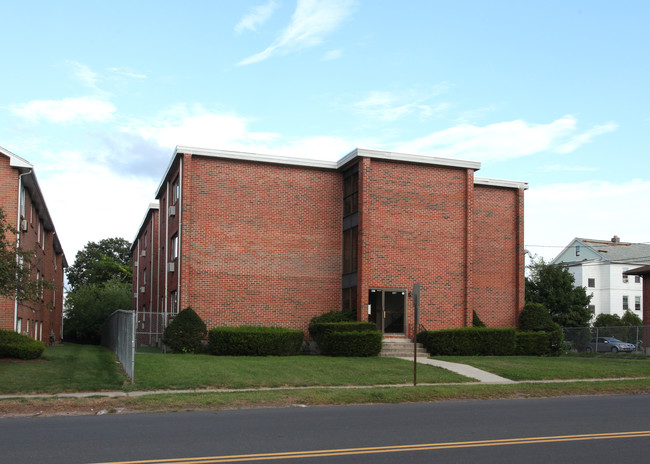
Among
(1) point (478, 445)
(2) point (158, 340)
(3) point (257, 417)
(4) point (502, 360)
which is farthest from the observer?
(2) point (158, 340)

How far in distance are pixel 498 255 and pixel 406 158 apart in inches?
293

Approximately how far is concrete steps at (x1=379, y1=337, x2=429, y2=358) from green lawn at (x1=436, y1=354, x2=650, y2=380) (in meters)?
1.77

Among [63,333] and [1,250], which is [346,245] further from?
[63,333]

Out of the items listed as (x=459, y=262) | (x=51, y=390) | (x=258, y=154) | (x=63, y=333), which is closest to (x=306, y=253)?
(x=258, y=154)

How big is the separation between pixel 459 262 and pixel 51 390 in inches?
761

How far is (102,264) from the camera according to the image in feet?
283

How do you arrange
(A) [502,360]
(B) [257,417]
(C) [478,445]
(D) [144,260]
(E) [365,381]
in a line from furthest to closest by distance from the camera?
(D) [144,260]
(A) [502,360]
(E) [365,381]
(B) [257,417]
(C) [478,445]

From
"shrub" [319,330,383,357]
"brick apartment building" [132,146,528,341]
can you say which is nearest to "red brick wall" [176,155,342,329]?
"brick apartment building" [132,146,528,341]

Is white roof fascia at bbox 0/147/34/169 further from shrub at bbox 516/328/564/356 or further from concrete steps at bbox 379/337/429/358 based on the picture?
shrub at bbox 516/328/564/356

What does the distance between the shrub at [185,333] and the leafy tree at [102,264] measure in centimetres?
6180

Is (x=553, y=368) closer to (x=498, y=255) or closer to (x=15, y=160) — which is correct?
(x=498, y=255)

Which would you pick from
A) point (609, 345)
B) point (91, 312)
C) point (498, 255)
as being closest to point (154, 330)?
→ point (498, 255)

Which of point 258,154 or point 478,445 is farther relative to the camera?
point 258,154

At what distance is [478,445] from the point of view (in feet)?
30.6
